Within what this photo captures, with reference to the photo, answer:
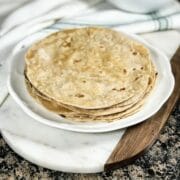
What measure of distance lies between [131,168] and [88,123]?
0.42 ft

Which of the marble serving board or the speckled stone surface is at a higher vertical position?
the marble serving board

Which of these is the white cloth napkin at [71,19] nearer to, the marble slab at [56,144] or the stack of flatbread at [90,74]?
the stack of flatbread at [90,74]

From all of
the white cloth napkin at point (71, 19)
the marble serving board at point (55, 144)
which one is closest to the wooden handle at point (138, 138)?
the marble serving board at point (55, 144)

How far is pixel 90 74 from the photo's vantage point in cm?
106

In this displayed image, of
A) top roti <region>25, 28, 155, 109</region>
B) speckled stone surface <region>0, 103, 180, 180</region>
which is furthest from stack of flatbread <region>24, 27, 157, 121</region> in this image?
speckled stone surface <region>0, 103, 180, 180</region>

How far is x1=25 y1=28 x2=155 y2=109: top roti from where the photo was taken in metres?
1.01

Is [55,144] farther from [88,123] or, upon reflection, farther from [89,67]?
[89,67]

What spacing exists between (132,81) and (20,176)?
31 cm

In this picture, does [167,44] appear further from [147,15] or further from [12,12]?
[12,12]

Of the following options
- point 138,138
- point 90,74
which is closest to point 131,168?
point 138,138

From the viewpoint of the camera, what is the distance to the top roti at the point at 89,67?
1.01 meters

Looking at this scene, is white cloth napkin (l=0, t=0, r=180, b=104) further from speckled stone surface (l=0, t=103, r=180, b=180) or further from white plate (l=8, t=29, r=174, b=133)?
speckled stone surface (l=0, t=103, r=180, b=180)

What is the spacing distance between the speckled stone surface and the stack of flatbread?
106 mm

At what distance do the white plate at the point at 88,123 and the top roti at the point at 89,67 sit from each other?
5cm
